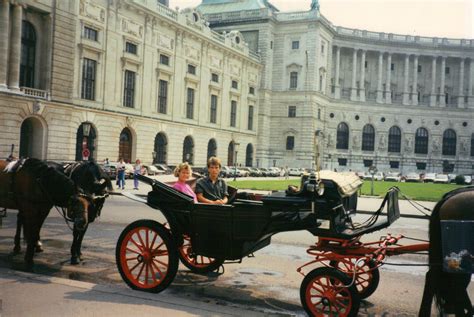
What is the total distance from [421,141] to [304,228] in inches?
3108

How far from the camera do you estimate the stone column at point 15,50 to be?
31.3 meters

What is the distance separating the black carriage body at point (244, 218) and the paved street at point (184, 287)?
745mm

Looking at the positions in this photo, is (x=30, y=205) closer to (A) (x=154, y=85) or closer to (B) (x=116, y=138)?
(B) (x=116, y=138)

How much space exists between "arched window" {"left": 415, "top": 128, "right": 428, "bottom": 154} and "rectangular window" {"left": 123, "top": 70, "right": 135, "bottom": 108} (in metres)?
53.2

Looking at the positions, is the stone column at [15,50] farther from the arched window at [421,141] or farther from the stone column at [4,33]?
the arched window at [421,141]

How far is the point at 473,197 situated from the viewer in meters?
4.99

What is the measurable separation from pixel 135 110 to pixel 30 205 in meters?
36.3

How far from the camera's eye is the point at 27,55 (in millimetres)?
33438

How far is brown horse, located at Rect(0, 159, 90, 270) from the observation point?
Result: 7832 mm

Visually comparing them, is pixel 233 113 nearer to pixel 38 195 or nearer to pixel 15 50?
pixel 15 50

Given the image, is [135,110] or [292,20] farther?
[292,20]

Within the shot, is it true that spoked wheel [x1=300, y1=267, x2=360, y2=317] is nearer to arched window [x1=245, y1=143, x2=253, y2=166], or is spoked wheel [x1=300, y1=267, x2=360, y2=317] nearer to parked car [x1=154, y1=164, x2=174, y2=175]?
parked car [x1=154, y1=164, x2=174, y2=175]

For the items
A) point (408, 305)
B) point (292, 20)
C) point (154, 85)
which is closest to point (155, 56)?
point (154, 85)

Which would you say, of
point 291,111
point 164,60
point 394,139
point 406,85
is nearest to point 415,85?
point 406,85
